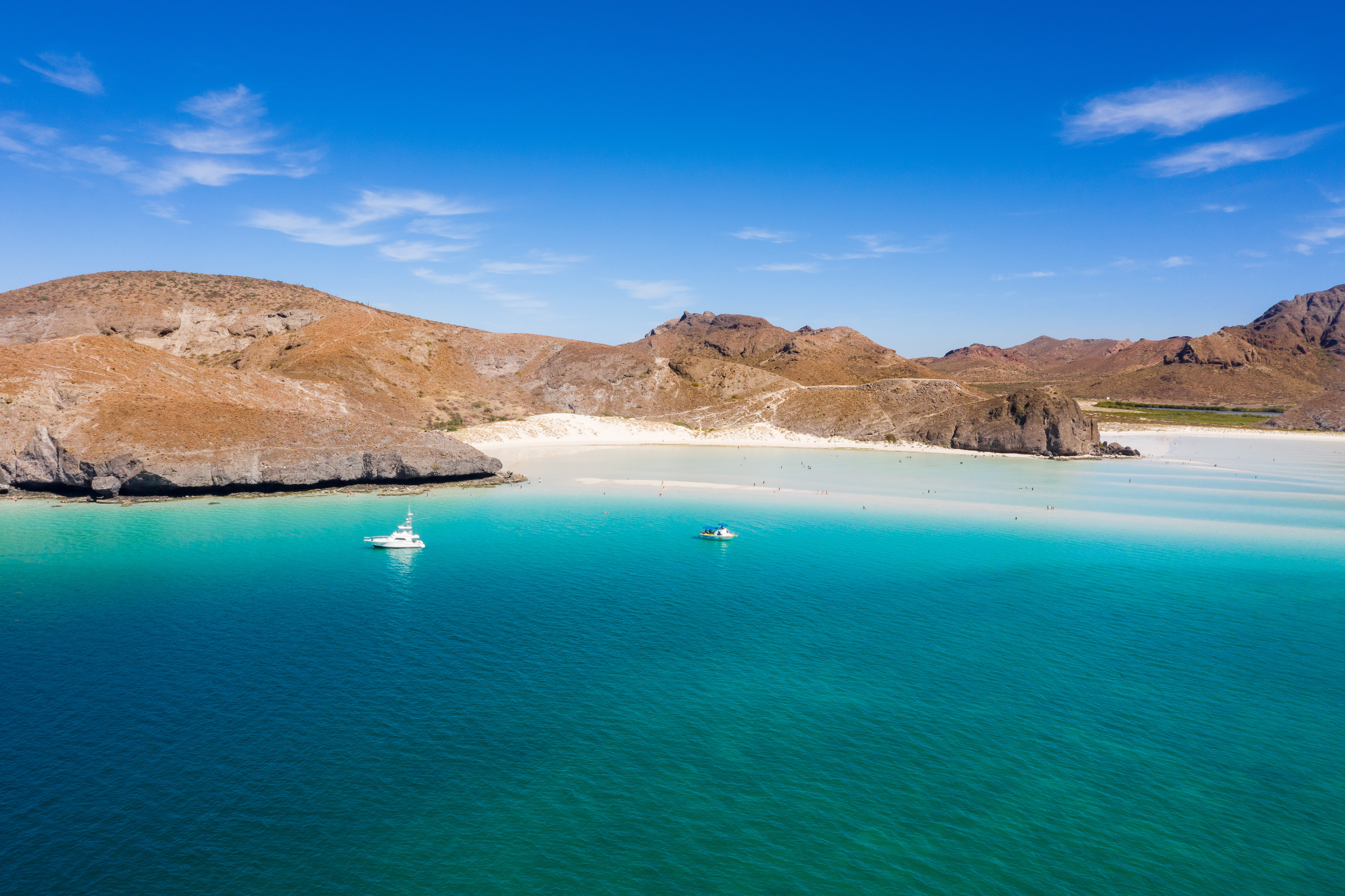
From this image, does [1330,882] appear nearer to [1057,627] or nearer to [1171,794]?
[1171,794]

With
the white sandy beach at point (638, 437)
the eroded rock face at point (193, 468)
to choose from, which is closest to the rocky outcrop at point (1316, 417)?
the white sandy beach at point (638, 437)

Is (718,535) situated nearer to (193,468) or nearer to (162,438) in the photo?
(193,468)

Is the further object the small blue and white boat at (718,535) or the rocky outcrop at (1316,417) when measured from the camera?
the rocky outcrop at (1316,417)

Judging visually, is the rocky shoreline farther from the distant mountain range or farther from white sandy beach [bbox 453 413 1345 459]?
white sandy beach [bbox 453 413 1345 459]

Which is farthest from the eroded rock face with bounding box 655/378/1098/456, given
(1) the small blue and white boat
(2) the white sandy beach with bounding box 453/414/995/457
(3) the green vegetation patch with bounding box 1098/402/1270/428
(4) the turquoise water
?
(1) the small blue and white boat

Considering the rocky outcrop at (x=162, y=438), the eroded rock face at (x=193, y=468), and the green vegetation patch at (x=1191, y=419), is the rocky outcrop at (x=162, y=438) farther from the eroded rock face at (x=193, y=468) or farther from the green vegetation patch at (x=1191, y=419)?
the green vegetation patch at (x=1191, y=419)

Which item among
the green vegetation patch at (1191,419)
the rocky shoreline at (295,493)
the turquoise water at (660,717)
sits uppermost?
the green vegetation patch at (1191,419)

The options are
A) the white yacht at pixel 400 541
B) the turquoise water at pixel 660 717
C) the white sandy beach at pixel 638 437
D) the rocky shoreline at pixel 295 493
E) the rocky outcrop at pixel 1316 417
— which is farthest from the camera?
the rocky outcrop at pixel 1316 417
